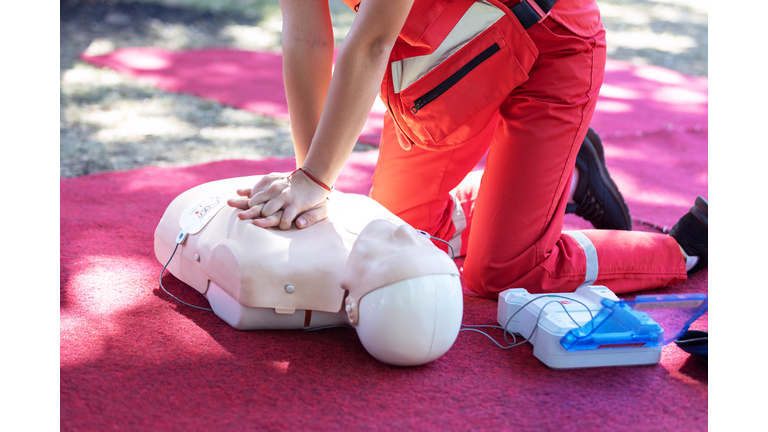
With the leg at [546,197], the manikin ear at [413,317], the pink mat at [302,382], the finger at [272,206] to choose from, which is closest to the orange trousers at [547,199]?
the leg at [546,197]

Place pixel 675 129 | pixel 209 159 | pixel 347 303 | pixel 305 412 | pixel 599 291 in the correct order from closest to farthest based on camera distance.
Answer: pixel 305 412 → pixel 347 303 → pixel 599 291 → pixel 209 159 → pixel 675 129

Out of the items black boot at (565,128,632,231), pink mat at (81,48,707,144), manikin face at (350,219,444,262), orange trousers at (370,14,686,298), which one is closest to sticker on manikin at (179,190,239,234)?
manikin face at (350,219,444,262)

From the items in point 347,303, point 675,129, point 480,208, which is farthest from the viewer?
point 675,129

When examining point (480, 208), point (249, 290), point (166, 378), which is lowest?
point (166, 378)

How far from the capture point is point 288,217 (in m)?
1.22

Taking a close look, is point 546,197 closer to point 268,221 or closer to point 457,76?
point 457,76

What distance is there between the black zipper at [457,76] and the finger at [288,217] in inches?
13.6

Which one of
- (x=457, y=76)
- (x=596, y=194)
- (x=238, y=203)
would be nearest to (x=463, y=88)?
(x=457, y=76)

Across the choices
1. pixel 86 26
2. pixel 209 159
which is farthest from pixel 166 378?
pixel 86 26

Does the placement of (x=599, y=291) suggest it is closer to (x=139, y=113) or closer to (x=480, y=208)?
(x=480, y=208)

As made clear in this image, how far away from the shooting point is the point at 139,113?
2.85m

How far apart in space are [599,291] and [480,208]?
314mm

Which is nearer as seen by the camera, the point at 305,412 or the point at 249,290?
the point at 305,412

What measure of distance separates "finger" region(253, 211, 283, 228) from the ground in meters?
1.23
